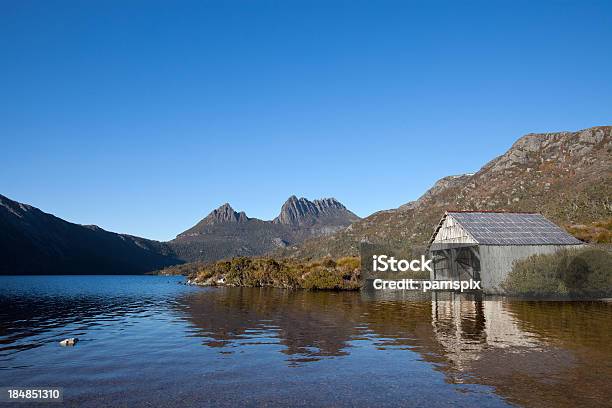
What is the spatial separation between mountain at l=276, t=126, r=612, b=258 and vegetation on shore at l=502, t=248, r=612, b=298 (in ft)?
70.9

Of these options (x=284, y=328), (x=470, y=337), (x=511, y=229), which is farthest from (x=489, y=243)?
(x=284, y=328)

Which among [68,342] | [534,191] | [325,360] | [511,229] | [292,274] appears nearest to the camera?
[325,360]

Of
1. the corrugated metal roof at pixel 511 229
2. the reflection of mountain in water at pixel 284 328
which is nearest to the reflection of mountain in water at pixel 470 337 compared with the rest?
the reflection of mountain in water at pixel 284 328

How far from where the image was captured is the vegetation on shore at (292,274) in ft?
229

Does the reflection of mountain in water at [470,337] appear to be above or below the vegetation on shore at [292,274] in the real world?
below

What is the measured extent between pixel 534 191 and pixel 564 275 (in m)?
85.1

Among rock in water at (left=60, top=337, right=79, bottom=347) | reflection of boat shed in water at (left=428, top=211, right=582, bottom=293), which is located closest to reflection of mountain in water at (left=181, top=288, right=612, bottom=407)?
reflection of boat shed in water at (left=428, top=211, right=582, bottom=293)

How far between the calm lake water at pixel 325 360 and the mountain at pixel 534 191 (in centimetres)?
4700

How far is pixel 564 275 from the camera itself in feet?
143

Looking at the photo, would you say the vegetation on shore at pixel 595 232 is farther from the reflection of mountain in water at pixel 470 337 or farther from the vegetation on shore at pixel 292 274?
the vegetation on shore at pixel 292 274

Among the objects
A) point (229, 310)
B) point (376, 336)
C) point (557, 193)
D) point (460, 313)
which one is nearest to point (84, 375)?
point (376, 336)

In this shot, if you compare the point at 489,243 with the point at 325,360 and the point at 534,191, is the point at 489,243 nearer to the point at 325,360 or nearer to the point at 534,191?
the point at 325,360

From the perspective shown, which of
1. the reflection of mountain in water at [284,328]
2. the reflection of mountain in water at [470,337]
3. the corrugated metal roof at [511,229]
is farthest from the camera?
the corrugated metal roof at [511,229]

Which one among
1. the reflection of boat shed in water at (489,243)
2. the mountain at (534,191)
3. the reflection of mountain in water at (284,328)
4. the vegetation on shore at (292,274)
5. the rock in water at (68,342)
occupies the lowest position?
the rock in water at (68,342)
